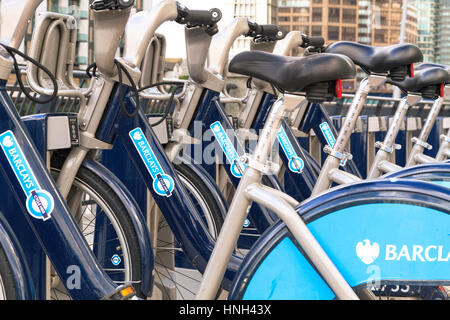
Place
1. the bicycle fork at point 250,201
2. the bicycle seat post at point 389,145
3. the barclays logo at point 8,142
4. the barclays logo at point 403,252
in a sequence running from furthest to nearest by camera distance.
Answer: the bicycle seat post at point 389,145, the barclays logo at point 8,142, the bicycle fork at point 250,201, the barclays logo at point 403,252

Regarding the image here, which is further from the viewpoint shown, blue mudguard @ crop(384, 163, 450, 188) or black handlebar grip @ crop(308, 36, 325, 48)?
black handlebar grip @ crop(308, 36, 325, 48)

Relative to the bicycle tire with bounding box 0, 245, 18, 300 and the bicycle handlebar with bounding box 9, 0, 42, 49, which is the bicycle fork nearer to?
the bicycle tire with bounding box 0, 245, 18, 300

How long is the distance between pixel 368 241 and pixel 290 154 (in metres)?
2.67

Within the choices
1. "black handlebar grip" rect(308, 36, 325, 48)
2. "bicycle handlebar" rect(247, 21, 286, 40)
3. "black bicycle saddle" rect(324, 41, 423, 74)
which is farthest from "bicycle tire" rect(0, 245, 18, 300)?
"black handlebar grip" rect(308, 36, 325, 48)

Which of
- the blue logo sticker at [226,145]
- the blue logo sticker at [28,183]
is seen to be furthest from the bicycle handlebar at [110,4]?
the blue logo sticker at [226,145]

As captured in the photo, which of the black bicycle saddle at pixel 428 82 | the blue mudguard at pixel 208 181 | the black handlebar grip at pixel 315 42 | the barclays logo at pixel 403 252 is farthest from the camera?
the black handlebar grip at pixel 315 42

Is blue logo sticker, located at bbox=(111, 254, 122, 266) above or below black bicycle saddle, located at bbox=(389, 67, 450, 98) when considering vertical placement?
below

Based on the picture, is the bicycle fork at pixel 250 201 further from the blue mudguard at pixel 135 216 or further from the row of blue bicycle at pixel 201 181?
the blue mudguard at pixel 135 216

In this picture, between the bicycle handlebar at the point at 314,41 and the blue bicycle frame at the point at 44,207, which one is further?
the bicycle handlebar at the point at 314,41

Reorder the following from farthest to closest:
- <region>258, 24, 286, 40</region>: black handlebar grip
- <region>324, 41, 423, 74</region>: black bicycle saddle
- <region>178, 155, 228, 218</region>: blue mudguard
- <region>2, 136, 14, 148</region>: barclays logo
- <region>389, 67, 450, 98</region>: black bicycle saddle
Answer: <region>258, 24, 286, 40</region>: black handlebar grip
<region>389, 67, 450, 98</region>: black bicycle saddle
<region>178, 155, 228, 218</region>: blue mudguard
<region>324, 41, 423, 74</region>: black bicycle saddle
<region>2, 136, 14, 148</region>: barclays logo

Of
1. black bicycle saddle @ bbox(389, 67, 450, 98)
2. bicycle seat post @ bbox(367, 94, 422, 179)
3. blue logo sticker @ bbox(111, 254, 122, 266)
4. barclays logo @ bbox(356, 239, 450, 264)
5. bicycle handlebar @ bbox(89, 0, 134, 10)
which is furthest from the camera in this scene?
bicycle seat post @ bbox(367, 94, 422, 179)

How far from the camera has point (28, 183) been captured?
7.71 ft

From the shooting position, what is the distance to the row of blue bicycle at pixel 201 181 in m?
1.79

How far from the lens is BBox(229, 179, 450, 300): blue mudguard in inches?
68.7
